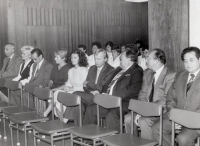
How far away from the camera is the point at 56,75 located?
605 centimetres

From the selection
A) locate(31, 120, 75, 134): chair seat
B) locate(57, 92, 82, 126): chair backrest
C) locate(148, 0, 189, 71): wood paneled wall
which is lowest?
locate(31, 120, 75, 134): chair seat

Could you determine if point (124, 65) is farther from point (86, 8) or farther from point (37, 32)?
point (86, 8)

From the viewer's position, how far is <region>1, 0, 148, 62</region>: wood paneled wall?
8766 mm

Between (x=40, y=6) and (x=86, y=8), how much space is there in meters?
1.81

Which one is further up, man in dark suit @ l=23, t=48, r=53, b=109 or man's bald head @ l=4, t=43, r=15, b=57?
man's bald head @ l=4, t=43, r=15, b=57

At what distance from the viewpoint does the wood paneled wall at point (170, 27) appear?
423 centimetres

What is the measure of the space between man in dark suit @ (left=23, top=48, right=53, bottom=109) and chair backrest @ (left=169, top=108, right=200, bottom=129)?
3.60 meters

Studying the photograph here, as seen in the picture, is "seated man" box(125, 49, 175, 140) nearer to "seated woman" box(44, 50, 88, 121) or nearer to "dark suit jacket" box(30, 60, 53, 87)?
"seated woman" box(44, 50, 88, 121)

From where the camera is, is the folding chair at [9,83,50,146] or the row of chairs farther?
the folding chair at [9,83,50,146]

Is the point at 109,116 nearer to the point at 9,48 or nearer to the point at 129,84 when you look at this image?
the point at 129,84

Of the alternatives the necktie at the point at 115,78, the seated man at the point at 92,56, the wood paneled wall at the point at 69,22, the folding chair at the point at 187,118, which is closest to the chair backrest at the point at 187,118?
the folding chair at the point at 187,118

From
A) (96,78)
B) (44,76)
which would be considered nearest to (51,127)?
(96,78)

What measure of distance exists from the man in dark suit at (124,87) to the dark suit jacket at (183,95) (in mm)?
715

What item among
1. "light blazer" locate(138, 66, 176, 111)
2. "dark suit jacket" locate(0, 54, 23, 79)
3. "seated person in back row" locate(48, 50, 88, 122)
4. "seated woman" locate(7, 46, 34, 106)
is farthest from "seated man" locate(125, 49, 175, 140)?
"dark suit jacket" locate(0, 54, 23, 79)
